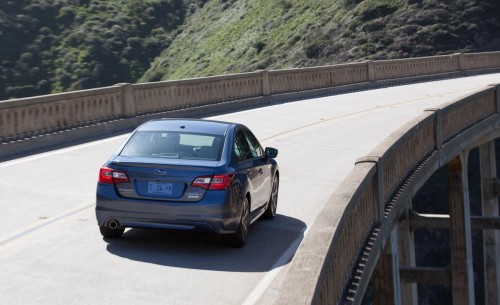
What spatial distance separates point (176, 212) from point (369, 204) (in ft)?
7.93

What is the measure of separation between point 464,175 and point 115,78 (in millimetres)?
43203

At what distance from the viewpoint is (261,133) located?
23.6 metres

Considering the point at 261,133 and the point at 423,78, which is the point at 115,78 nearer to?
the point at 423,78

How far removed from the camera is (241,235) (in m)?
11.0

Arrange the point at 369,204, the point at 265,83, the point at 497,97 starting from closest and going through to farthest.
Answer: the point at 369,204, the point at 497,97, the point at 265,83

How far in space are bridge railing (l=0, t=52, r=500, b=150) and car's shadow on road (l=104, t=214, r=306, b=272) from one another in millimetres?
8376

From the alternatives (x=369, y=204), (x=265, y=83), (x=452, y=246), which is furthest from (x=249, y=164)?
(x=265, y=83)

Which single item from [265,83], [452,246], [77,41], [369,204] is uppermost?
[77,41]

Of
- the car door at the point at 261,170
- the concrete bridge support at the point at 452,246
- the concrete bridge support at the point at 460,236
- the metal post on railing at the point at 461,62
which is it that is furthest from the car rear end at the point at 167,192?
the metal post on railing at the point at 461,62

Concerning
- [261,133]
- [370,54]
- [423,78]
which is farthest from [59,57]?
[261,133]

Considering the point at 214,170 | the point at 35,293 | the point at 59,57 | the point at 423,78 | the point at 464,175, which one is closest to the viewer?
the point at 35,293

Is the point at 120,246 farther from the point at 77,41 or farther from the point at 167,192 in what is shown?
the point at 77,41

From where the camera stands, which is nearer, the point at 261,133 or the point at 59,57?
the point at 261,133

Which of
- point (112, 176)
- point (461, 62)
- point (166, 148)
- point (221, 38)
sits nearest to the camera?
point (112, 176)
